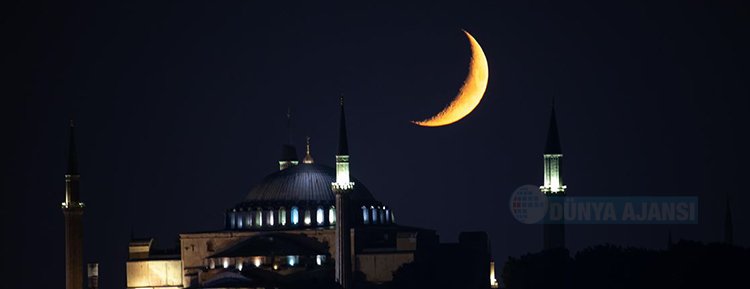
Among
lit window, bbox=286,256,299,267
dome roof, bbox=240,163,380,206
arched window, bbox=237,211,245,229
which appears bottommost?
lit window, bbox=286,256,299,267

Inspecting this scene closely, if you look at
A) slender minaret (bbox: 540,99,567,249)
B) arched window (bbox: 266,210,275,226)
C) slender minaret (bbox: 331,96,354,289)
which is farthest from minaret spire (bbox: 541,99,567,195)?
arched window (bbox: 266,210,275,226)

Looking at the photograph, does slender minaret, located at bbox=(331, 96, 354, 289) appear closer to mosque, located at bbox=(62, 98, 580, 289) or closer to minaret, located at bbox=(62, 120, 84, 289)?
mosque, located at bbox=(62, 98, 580, 289)

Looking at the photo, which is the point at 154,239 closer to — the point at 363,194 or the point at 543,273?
the point at 363,194

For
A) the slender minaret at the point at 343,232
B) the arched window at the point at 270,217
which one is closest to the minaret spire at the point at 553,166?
the slender minaret at the point at 343,232

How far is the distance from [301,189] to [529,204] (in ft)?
37.8

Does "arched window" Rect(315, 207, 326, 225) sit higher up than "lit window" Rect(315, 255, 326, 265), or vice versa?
"arched window" Rect(315, 207, 326, 225)

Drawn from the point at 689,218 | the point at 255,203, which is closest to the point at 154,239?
the point at 255,203

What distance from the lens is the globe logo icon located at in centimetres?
14575

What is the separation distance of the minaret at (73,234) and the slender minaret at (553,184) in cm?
2151

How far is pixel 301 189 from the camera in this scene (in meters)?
156

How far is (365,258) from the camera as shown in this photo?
479ft

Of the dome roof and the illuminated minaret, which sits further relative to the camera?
the dome roof

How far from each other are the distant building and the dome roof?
0.05 meters

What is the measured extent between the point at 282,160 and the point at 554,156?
2435 centimetres
